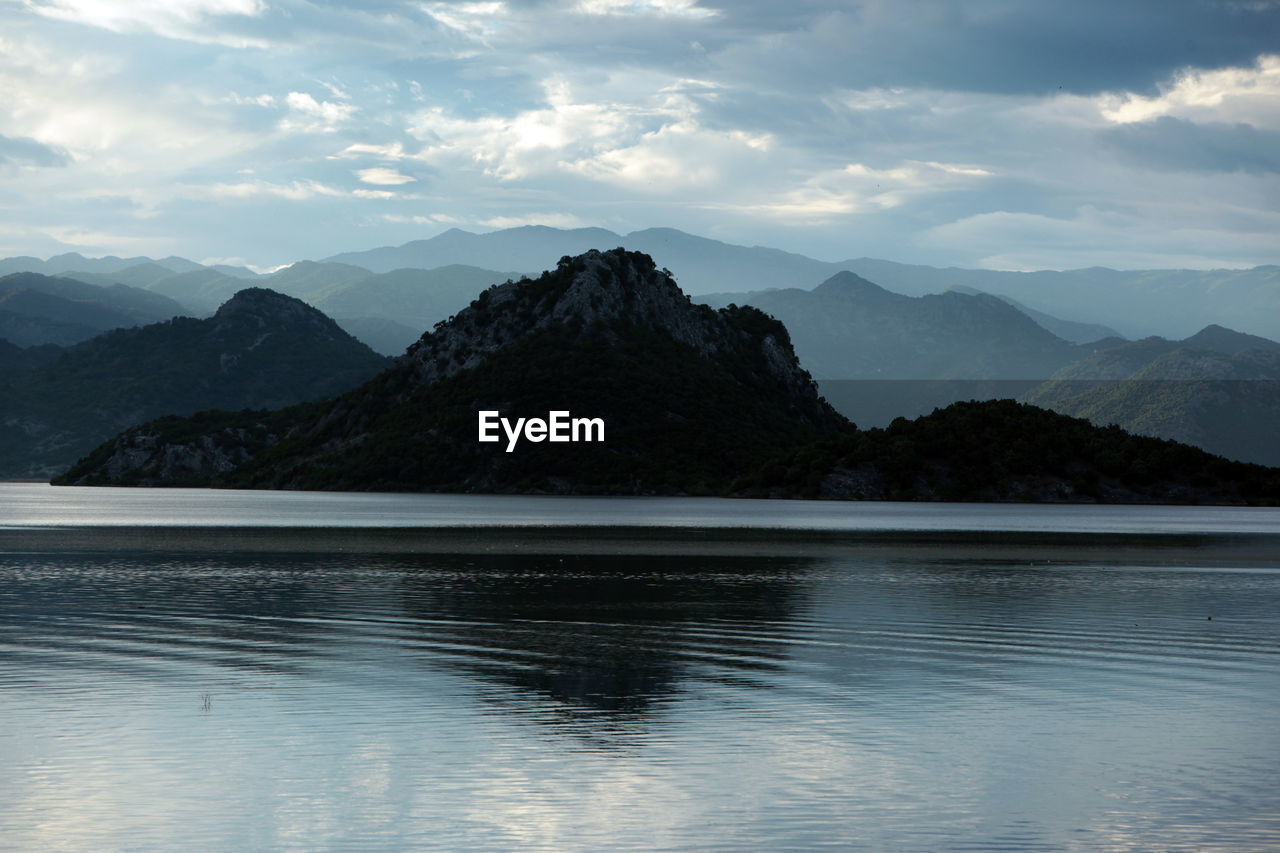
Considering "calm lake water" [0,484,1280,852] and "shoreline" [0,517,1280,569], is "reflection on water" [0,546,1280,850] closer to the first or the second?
"calm lake water" [0,484,1280,852]

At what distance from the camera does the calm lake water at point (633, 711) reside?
65.6 feet

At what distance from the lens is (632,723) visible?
91.4ft

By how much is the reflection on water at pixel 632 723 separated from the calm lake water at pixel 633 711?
0.09 m

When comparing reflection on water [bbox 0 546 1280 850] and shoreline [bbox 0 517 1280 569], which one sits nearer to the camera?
reflection on water [bbox 0 546 1280 850]

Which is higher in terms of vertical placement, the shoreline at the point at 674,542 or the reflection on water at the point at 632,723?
the reflection on water at the point at 632,723

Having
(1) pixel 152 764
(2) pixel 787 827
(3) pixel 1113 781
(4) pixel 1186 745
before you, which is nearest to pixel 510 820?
(2) pixel 787 827

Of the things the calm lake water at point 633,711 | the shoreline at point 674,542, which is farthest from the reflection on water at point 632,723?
the shoreline at point 674,542

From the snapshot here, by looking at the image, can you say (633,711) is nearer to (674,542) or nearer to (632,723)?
(632,723)

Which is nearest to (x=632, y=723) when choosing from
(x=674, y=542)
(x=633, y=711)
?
(x=633, y=711)

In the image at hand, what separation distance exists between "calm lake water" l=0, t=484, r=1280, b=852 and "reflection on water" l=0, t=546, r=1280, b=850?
93mm

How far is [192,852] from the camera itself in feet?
60.2

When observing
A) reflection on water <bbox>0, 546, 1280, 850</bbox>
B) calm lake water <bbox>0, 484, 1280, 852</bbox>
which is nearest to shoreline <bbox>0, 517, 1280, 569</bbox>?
calm lake water <bbox>0, 484, 1280, 852</bbox>

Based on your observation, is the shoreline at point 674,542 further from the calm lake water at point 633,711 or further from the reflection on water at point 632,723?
the reflection on water at point 632,723

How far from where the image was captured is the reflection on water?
1991cm
